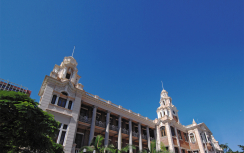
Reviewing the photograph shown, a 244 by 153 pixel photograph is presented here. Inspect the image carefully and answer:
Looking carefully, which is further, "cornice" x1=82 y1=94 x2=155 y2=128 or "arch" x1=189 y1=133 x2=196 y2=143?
"arch" x1=189 y1=133 x2=196 y2=143

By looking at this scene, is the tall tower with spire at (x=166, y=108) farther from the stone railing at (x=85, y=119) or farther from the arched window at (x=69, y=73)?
the arched window at (x=69, y=73)

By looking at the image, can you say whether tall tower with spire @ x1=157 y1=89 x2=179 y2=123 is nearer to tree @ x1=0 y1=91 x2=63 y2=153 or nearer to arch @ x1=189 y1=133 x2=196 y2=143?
arch @ x1=189 y1=133 x2=196 y2=143

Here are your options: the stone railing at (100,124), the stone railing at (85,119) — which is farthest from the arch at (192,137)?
the stone railing at (85,119)

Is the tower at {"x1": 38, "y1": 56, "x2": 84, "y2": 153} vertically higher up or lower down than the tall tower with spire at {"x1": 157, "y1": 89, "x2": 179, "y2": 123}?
lower down

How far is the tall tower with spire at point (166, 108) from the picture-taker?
36344 mm

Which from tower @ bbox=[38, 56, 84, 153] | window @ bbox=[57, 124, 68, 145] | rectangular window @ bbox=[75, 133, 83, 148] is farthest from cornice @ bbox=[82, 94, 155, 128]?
window @ bbox=[57, 124, 68, 145]

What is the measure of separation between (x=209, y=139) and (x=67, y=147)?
36112mm

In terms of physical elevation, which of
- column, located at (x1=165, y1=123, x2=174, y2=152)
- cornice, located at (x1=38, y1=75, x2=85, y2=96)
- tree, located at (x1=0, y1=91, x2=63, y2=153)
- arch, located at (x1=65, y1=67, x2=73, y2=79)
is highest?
arch, located at (x1=65, y1=67, x2=73, y2=79)

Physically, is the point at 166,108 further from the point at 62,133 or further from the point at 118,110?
the point at 62,133

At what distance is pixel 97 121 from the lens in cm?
2348

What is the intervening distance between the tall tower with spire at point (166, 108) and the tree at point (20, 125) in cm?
3078

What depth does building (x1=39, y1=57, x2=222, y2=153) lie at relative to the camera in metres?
19.0

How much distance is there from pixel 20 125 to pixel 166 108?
33097mm

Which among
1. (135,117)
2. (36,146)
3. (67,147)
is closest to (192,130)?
(135,117)
